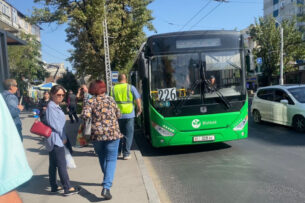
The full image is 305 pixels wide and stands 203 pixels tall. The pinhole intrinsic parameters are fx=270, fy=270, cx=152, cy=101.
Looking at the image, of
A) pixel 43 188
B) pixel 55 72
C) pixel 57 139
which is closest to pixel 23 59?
pixel 43 188

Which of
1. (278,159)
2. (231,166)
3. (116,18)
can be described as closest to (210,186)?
(231,166)

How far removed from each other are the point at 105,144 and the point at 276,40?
113 ft

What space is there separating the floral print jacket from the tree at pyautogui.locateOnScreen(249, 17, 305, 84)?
33.1m

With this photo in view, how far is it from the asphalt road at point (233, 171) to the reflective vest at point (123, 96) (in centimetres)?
145

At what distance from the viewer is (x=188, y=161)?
6309mm

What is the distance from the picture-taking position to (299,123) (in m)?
9.02

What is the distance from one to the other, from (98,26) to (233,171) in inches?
613

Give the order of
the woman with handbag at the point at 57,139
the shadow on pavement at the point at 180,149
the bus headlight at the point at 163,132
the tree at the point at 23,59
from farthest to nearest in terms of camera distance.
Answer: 1. the tree at the point at 23,59
2. the shadow on pavement at the point at 180,149
3. the bus headlight at the point at 163,132
4. the woman with handbag at the point at 57,139

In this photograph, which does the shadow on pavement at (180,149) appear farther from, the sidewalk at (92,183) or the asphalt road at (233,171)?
the sidewalk at (92,183)

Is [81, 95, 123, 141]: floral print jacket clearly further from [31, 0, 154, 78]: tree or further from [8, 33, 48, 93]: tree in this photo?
[8, 33, 48, 93]: tree

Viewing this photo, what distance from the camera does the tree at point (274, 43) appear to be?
32.5 meters

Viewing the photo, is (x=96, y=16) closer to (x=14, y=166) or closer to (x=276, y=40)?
(x=14, y=166)

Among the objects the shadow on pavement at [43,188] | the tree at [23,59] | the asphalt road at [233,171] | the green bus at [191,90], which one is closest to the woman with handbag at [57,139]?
the shadow on pavement at [43,188]

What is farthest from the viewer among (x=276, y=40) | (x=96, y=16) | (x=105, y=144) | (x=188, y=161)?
(x=276, y=40)
